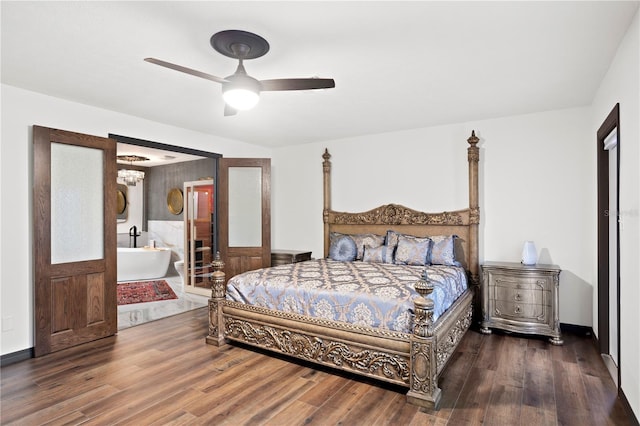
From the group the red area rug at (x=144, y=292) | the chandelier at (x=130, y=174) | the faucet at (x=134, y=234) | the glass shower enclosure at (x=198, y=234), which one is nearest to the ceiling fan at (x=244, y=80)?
the glass shower enclosure at (x=198, y=234)

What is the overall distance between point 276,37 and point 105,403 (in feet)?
9.25

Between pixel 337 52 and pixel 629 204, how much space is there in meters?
2.26

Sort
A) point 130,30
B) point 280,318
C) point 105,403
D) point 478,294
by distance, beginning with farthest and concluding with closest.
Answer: point 478,294 < point 280,318 < point 105,403 < point 130,30

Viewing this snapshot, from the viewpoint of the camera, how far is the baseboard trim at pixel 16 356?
329 cm

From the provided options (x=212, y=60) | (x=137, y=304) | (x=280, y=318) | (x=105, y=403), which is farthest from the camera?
(x=137, y=304)

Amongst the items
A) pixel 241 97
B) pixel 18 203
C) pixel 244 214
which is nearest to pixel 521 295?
pixel 241 97

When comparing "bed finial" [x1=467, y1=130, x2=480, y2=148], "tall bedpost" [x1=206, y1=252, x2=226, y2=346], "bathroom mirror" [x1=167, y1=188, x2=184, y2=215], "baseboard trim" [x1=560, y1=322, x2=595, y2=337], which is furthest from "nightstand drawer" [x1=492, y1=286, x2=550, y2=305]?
"bathroom mirror" [x1=167, y1=188, x2=184, y2=215]

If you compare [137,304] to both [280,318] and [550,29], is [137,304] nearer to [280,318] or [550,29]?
[280,318]

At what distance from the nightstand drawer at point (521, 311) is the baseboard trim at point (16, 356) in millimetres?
4753

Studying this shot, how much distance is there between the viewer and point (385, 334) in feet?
9.31

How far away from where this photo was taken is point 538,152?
4.33 meters

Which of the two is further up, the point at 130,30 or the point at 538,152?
the point at 130,30

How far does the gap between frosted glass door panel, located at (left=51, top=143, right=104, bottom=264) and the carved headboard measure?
311 cm

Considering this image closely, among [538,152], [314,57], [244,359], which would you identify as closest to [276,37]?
[314,57]
